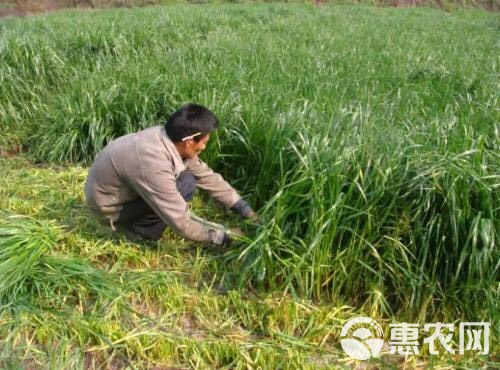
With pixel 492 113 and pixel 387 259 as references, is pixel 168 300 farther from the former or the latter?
pixel 492 113

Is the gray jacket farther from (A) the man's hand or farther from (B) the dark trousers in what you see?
(A) the man's hand

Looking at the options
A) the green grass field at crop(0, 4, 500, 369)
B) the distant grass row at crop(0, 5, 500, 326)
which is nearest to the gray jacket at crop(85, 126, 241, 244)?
the green grass field at crop(0, 4, 500, 369)

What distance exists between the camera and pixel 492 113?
11.2 ft

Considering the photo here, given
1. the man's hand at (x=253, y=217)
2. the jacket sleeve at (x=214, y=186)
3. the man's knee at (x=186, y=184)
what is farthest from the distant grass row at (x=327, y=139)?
the man's knee at (x=186, y=184)

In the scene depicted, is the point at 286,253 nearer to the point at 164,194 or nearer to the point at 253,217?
the point at 253,217

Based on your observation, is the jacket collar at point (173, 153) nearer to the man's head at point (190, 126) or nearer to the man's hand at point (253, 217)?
the man's head at point (190, 126)

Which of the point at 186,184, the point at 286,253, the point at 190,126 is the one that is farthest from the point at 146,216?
the point at 286,253

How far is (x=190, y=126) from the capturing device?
2.60 meters

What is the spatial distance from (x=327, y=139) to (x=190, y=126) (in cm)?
86

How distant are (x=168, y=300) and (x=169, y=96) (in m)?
2.29

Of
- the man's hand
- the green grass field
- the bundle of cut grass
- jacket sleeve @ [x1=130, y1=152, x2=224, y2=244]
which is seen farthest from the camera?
the man's hand

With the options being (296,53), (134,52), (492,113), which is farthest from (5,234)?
(296,53)

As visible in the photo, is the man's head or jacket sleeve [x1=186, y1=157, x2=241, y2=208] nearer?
the man's head

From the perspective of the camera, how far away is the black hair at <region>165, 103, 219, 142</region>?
8.55 feet
